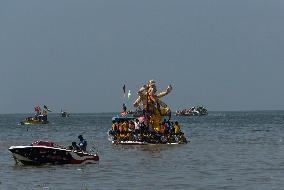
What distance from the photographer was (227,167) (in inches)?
1271

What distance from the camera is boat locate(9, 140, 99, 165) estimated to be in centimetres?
3297

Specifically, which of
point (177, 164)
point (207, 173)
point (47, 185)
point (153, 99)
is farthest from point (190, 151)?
point (47, 185)

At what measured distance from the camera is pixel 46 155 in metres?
33.3

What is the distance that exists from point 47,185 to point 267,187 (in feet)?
26.9

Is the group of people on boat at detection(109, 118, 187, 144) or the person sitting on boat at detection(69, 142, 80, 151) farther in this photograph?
the group of people on boat at detection(109, 118, 187, 144)

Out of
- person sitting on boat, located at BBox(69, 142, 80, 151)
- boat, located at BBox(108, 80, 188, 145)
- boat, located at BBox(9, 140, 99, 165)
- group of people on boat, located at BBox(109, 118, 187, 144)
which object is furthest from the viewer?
group of people on boat, located at BBox(109, 118, 187, 144)

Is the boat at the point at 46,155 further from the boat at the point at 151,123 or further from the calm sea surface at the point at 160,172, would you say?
the boat at the point at 151,123

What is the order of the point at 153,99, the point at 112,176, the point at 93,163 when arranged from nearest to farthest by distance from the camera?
the point at 112,176 < the point at 93,163 < the point at 153,99

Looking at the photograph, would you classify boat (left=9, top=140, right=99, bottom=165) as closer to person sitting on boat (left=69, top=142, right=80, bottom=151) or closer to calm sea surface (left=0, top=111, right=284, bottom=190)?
calm sea surface (left=0, top=111, right=284, bottom=190)

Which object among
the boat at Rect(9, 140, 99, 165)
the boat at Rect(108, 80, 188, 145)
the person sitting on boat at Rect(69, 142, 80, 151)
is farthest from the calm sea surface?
the boat at Rect(108, 80, 188, 145)

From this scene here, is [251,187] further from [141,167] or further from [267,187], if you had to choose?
[141,167]

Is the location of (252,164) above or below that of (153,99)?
Answer: below

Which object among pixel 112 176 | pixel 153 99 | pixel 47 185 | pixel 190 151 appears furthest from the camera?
pixel 153 99

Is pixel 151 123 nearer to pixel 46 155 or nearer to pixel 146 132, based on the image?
pixel 146 132
